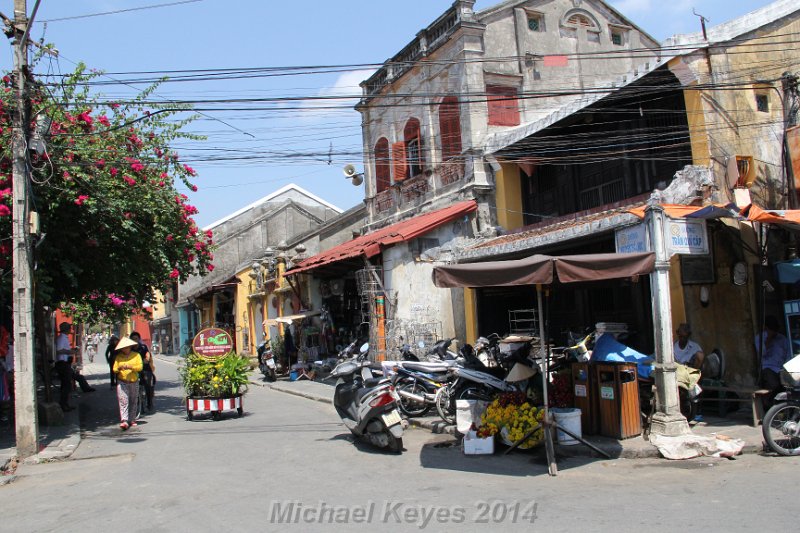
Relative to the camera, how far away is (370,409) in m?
8.57

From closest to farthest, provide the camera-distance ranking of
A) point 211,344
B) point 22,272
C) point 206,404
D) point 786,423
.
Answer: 1. point 786,423
2. point 22,272
3. point 206,404
4. point 211,344

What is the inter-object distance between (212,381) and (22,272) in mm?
3959

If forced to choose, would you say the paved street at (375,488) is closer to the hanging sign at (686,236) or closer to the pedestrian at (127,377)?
the pedestrian at (127,377)

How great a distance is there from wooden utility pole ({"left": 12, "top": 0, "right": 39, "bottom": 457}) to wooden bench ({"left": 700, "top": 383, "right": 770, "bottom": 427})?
9539 millimetres

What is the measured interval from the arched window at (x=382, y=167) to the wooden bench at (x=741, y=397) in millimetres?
11858

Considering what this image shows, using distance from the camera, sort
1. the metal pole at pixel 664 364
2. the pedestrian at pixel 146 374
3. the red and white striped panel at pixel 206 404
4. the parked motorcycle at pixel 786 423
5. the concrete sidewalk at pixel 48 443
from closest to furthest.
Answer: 1. the parked motorcycle at pixel 786 423
2. the metal pole at pixel 664 364
3. the concrete sidewalk at pixel 48 443
4. the red and white striped panel at pixel 206 404
5. the pedestrian at pixel 146 374

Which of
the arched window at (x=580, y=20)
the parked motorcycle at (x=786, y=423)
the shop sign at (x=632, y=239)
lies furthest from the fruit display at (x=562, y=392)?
the arched window at (x=580, y=20)

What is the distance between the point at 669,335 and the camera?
8.15m

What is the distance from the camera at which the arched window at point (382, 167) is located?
1939cm

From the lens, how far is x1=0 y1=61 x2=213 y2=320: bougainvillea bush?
9969mm

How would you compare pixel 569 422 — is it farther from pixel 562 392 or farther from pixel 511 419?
pixel 562 392

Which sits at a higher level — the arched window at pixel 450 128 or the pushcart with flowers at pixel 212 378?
the arched window at pixel 450 128

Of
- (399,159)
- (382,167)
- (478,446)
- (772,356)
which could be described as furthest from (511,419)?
(382,167)

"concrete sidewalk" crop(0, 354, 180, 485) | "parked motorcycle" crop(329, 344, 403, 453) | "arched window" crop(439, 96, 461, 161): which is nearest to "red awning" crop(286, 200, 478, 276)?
"arched window" crop(439, 96, 461, 161)
